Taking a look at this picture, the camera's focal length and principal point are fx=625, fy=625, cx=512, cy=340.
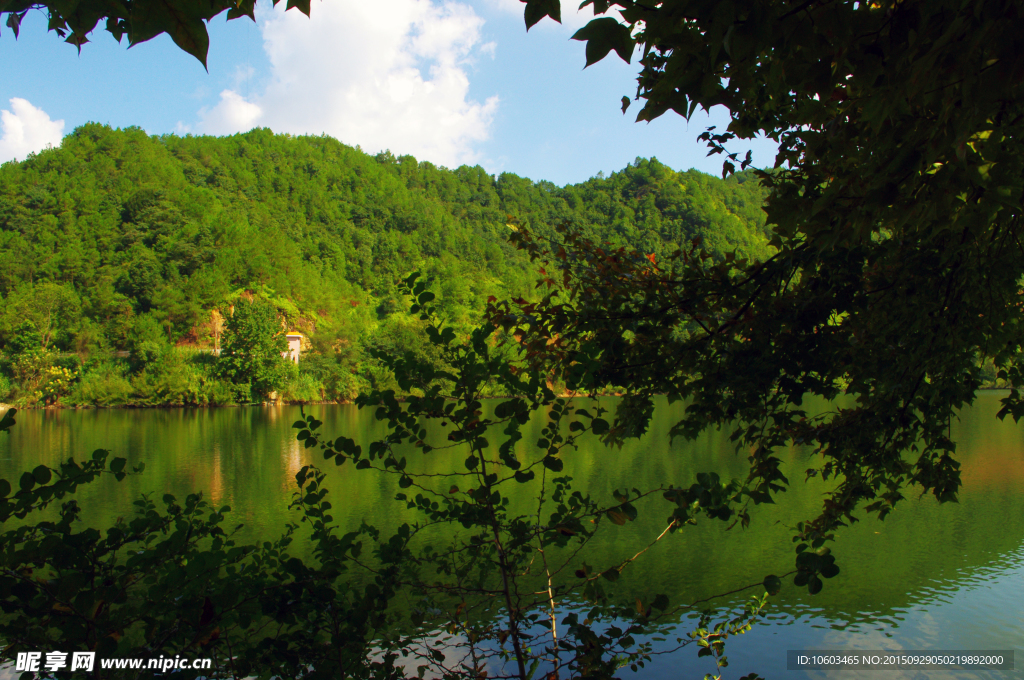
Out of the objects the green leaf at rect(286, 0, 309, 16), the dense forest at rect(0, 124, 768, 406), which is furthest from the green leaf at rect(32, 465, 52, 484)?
the dense forest at rect(0, 124, 768, 406)

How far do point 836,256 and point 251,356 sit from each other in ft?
134

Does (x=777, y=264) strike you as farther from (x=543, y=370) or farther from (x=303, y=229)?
(x=303, y=229)

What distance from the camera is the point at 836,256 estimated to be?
2809mm

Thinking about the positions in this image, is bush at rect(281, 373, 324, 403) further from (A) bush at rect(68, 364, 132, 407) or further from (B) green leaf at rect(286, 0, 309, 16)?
(B) green leaf at rect(286, 0, 309, 16)

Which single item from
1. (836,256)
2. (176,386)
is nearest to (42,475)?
(836,256)

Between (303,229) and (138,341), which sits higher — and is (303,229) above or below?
above

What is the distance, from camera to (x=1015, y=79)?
1158mm

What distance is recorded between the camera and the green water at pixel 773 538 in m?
5.54

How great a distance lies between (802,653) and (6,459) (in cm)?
1836

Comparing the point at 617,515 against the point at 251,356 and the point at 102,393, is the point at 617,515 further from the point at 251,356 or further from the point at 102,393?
the point at 102,393

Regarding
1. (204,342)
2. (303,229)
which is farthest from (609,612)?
(303,229)

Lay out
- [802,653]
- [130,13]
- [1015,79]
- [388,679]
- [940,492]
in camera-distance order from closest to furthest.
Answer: [130,13]
[1015,79]
[388,679]
[940,492]
[802,653]

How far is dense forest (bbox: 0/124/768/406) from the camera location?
36375mm

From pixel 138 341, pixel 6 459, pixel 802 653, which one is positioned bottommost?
pixel 802 653
